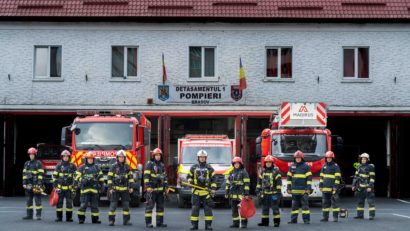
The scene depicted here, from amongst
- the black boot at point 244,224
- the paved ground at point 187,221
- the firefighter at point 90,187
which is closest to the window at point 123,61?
the paved ground at point 187,221

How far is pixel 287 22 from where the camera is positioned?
33.9m

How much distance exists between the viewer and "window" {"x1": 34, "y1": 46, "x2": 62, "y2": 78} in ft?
111

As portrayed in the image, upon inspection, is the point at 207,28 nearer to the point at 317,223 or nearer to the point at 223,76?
the point at 223,76

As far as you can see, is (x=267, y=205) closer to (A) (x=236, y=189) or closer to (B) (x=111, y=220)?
(A) (x=236, y=189)

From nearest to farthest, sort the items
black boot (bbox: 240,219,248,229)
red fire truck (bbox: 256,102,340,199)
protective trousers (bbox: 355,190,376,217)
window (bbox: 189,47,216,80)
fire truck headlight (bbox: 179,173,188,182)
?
black boot (bbox: 240,219,248,229)
protective trousers (bbox: 355,190,376,217)
red fire truck (bbox: 256,102,340,199)
fire truck headlight (bbox: 179,173,188,182)
window (bbox: 189,47,216,80)

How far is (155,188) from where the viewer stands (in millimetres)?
21422

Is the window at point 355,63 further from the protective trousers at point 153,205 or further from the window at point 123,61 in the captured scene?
the protective trousers at point 153,205

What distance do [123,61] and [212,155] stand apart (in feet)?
24.0

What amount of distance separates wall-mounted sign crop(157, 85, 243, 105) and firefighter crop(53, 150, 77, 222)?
1101 cm

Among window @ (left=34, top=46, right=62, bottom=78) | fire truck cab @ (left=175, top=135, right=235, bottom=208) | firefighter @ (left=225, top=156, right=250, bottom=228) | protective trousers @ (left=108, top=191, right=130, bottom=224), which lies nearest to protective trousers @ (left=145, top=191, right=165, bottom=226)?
protective trousers @ (left=108, top=191, right=130, bottom=224)

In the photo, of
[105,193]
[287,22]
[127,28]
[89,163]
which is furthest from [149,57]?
[89,163]

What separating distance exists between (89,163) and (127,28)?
1239cm

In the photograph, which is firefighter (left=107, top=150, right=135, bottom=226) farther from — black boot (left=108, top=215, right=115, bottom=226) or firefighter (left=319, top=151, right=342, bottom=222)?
firefighter (left=319, top=151, right=342, bottom=222)

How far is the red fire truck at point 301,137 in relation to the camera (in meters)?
27.3
